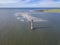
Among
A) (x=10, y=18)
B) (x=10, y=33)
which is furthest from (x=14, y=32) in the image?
(x=10, y=18)

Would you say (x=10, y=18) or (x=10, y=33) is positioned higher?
(x=10, y=18)

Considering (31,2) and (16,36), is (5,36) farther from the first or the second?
(31,2)

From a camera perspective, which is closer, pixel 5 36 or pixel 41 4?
pixel 41 4

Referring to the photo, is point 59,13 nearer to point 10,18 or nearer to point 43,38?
point 43,38

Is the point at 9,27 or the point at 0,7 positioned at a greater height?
the point at 0,7

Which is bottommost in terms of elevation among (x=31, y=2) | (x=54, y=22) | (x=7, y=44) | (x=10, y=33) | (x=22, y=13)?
(x=7, y=44)

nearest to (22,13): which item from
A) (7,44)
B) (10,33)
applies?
(10,33)
